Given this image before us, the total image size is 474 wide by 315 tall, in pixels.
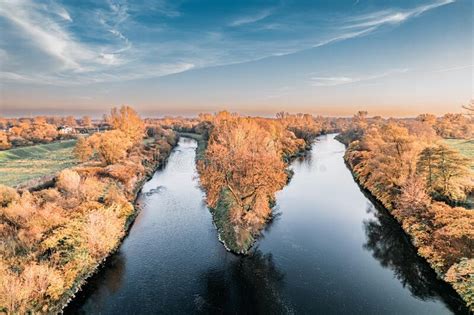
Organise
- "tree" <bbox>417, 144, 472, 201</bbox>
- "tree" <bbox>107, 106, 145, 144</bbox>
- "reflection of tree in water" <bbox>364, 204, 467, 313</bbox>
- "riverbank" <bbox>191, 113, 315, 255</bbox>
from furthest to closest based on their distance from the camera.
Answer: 1. "tree" <bbox>107, 106, 145, 144</bbox>
2. "tree" <bbox>417, 144, 472, 201</bbox>
3. "riverbank" <bbox>191, 113, 315, 255</bbox>
4. "reflection of tree in water" <bbox>364, 204, 467, 313</bbox>

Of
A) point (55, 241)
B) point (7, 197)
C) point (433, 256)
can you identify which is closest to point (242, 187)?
point (55, 241)

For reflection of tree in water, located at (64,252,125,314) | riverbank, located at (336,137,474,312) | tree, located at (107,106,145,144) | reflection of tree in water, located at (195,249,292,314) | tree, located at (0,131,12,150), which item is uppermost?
tree, located at (107,106,145,144)

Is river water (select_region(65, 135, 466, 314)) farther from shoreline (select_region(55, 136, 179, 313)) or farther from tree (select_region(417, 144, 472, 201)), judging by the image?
tree (select_region(417, 144, 472, 201))

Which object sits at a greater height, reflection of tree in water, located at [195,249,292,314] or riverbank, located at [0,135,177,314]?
riverbank, located at [0,135,177,314]

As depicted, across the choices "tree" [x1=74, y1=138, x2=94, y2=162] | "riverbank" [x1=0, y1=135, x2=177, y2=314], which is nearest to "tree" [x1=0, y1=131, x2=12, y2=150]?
"tree" [x1=74, y1=138, x2=94, y2=162]

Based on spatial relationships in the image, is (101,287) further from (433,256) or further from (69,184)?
(433,256)

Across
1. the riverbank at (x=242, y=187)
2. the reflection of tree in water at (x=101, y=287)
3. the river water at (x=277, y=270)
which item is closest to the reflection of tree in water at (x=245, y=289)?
the river water at (x=277, y=270)

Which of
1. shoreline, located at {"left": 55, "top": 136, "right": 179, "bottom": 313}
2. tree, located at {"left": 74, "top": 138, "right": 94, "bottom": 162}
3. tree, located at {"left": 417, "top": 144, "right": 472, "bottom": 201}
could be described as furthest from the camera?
tree, located at {"left": 74, "top": 138, "right": 94, "bottom": 162}

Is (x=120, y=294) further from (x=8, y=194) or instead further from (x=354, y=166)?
(x=354, y=166)
